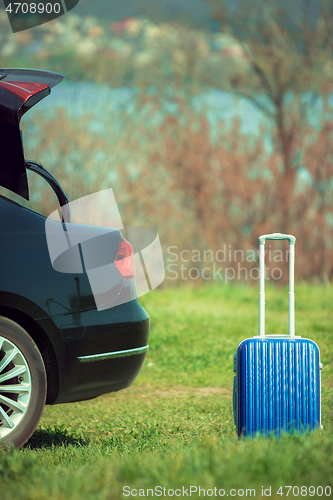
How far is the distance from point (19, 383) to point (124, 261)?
3.41 feet

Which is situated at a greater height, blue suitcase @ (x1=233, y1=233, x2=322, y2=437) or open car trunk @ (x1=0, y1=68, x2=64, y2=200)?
open car trunk @ (x1=0, y1=68, x2=64, y2=200)

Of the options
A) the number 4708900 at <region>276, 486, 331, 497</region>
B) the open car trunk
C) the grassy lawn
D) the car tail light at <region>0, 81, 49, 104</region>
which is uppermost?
the car tail light at <region>0, 81, 49, 104</region>

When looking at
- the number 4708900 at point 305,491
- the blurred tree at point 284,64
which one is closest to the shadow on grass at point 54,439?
the number 4708900 at point 305,491

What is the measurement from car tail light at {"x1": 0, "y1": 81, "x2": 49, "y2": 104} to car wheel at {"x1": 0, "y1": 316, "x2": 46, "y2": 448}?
1.54 meters

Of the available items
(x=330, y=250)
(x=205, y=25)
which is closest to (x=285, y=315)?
(x=330, y=250)

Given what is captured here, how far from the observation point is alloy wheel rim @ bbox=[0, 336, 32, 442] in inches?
113

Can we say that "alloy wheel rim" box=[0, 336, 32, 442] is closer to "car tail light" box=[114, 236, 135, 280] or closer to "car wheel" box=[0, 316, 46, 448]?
"car wheel" box=[0, 316, 46, 448]

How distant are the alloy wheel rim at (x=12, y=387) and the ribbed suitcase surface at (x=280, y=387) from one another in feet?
4.37

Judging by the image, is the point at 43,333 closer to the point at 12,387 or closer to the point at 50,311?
the point at 50,311

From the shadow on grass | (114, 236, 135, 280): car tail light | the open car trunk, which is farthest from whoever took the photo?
the shadow on grass

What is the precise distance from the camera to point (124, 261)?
3338 mm

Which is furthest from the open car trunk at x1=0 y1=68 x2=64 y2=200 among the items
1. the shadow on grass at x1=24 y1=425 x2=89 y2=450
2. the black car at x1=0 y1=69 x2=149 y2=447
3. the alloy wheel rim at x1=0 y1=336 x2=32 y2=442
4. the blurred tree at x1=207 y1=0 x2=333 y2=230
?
the blurred tree at x1=207 y1=0 x2=333 y2=230

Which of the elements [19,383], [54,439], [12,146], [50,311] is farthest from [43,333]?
[12,146]

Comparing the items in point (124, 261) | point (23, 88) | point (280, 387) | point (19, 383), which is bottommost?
point (280, 387)
